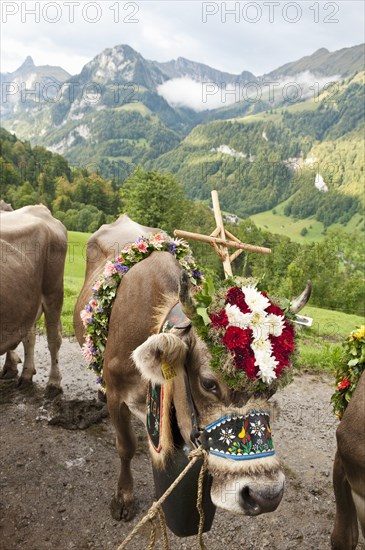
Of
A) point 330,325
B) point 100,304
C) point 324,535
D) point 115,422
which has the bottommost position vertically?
point 330,325

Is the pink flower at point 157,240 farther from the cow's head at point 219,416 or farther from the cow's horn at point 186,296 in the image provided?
the cow's horn at point 186,296

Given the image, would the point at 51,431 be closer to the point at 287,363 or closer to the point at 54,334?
the point at 54,334

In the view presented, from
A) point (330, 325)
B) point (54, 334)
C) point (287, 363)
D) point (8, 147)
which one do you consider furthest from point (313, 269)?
point (8, 147)

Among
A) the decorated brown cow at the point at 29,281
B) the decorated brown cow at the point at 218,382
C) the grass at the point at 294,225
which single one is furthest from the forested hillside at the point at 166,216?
the grass at the point at 294,225

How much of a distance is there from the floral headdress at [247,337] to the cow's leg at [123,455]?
2123mm

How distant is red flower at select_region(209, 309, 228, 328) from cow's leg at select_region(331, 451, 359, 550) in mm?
1783

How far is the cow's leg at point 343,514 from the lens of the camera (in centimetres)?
393

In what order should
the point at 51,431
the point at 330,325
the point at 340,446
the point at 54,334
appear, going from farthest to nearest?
the point at 330,325
the point at 54,334
the point at 51,431
the point at 340,446

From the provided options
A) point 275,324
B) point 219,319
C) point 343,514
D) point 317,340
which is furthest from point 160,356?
point 317,340

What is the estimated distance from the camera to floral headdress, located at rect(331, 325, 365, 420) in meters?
4.05

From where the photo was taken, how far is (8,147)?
84750 millimetres

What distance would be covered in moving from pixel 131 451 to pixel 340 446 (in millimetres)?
2359

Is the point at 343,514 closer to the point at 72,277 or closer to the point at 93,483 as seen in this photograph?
the point at 93,483

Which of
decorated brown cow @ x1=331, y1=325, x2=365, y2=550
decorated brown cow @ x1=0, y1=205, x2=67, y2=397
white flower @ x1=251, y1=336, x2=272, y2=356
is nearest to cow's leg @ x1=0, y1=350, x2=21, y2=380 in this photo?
decorated brown cow @ x1=0, y1=205, x2=67, y2=397
